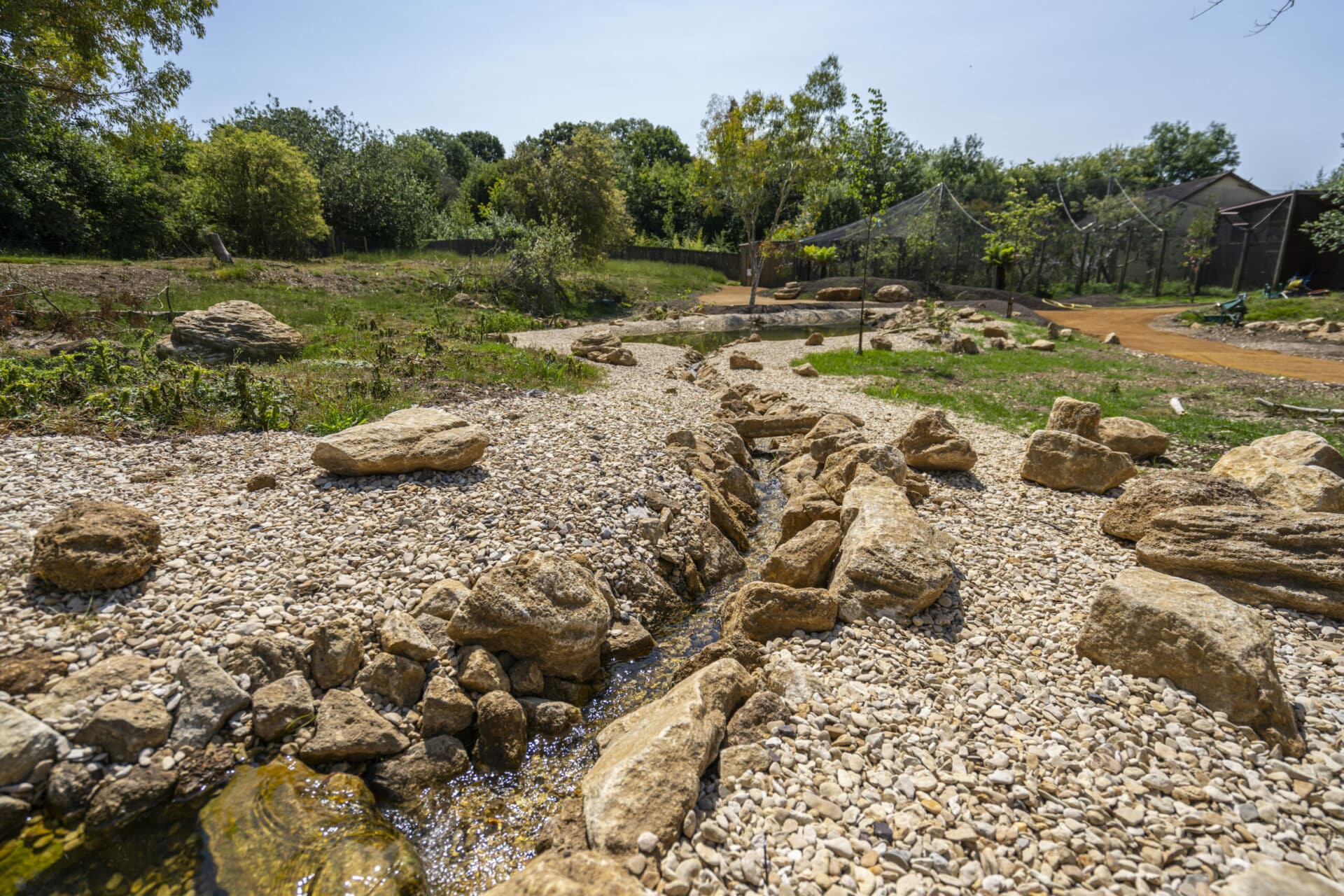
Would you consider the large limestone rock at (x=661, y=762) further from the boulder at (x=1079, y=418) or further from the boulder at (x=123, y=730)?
the boulder at (x=1079, y=418)

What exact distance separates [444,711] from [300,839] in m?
0.96

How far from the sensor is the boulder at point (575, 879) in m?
2.52

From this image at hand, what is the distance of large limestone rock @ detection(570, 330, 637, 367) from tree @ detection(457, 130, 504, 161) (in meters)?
69.2

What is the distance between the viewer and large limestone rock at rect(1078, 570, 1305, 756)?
3.45m

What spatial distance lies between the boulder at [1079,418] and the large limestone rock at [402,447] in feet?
24.6

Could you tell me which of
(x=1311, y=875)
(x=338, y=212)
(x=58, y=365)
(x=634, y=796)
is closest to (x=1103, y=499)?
(x=1311, y=875)

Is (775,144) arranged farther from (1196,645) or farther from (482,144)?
(482,144)

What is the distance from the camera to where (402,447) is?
6.38 meters

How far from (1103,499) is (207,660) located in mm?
8586

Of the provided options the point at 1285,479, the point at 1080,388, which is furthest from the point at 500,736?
the point at 1080,388

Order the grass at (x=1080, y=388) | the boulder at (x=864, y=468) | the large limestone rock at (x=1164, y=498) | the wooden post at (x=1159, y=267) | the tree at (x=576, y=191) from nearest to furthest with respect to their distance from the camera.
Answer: the large limestone rock at (x=1164, y=498) → the boulder at (x=864, y=468) → the grass at (x=1080, y=388) → the tree at (x=576, y=191) → the wooden post at (x=1159, y=267)

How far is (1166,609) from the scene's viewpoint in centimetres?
387

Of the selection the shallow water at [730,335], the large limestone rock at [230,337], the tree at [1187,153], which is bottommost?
the shallow water at [730,335]

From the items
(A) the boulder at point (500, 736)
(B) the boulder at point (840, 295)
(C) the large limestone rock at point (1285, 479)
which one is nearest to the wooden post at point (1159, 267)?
(B) the boulder at point (840, 295)
